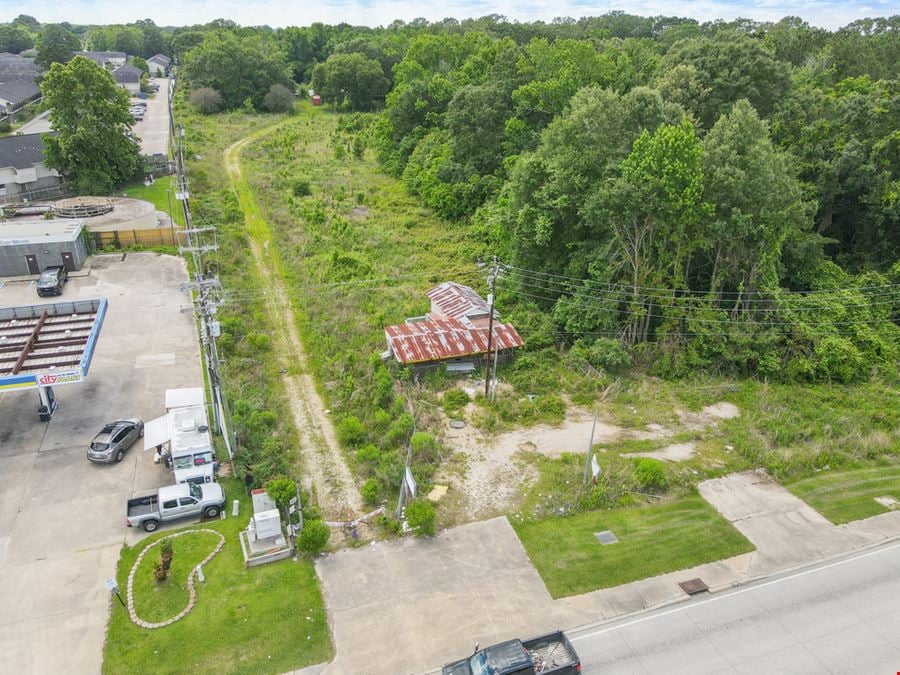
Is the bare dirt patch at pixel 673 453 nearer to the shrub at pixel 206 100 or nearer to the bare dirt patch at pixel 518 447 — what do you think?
the bare dirt patch at pixel 518 447

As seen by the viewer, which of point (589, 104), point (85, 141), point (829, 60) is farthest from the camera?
point (829, 60)

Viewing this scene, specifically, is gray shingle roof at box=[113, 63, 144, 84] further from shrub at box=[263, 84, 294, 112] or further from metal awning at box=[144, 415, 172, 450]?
metal awning at box=[144, 415, 172, 450]

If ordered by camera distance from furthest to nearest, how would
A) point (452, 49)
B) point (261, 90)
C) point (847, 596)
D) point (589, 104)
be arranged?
A: point (261, 90) < point (452, 49) < point (589, 104) < point (847, 596)

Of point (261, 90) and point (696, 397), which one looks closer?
point (696, 397)

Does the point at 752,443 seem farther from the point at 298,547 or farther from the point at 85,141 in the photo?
the point at 85,141

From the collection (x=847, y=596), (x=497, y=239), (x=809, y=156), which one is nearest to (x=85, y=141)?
(x=497, y=239)

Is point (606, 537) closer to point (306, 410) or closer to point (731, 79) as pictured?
point (306, 410)

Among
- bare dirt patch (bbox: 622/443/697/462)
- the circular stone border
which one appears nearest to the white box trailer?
the circular stone border
